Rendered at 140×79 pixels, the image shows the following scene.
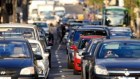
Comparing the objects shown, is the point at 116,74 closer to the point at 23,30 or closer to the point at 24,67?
the point at 24,67

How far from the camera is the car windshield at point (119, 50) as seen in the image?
711 inches

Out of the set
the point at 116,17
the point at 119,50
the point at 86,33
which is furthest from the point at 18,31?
the point at 116,17

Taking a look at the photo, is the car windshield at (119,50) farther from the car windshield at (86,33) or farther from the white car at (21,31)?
the car windshield at (86,33)

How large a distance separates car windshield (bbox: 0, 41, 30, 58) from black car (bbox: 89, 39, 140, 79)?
1.70 m

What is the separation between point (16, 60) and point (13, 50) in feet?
3.05

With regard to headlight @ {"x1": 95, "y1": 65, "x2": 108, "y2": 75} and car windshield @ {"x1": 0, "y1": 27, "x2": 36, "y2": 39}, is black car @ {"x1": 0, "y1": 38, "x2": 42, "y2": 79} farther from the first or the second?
car windshield @ {"x1": 0, "y1": 27, "x2": 36, "y2": 39}

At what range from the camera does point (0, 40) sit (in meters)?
19.0

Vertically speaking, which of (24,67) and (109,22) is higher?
(24,67)

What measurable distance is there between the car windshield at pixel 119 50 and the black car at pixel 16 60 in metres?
1.70

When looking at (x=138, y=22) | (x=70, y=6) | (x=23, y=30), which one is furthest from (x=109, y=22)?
(x=70, y=6)

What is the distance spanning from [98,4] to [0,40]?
328 ft

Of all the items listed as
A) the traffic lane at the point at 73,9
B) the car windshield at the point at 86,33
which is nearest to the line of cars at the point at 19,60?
the car windshield at the point at 86,33

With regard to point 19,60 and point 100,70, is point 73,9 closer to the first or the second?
point 19,60

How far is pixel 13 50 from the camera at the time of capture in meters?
18.8
